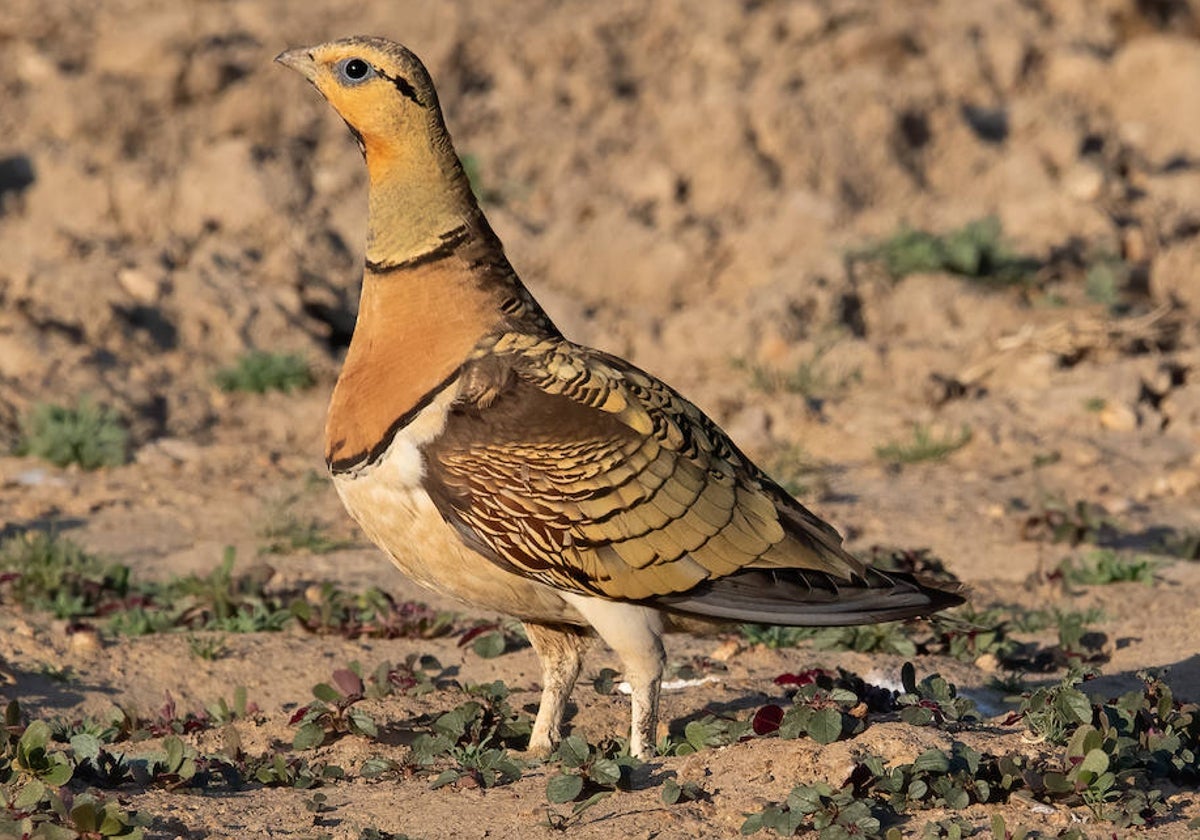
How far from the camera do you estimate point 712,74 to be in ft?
40.1

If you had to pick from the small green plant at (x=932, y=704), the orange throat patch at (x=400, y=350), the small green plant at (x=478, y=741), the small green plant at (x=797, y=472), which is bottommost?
the small green plant at (x=478, y=741)

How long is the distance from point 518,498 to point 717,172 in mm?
6669

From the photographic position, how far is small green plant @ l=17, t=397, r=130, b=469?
27.2ft

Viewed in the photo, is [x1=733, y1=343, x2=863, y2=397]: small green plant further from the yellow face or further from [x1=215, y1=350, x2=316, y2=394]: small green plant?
the yellow face

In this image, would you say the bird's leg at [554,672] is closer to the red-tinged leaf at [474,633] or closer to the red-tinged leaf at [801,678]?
the red-tinged leaf at [801,678]

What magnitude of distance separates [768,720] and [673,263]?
19.1 feet

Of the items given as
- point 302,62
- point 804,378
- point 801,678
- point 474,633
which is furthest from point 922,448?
point 302,62

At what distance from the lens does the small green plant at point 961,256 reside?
10.2 meters

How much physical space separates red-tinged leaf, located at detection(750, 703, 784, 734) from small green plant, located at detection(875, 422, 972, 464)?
12.9ft

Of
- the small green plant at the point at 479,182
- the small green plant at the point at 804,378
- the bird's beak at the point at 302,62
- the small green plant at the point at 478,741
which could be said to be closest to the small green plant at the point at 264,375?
the small green plant at the point at 479,182

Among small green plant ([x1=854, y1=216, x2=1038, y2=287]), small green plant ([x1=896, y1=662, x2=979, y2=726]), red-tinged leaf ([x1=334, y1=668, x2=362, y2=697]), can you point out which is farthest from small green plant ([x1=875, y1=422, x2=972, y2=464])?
red-tinged leaf ([x1=334, y1=668, x2=362, y2=697])

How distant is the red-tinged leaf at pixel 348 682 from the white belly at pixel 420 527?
801mm

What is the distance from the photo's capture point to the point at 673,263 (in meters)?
10.4

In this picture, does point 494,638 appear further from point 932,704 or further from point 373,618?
point 932,704
